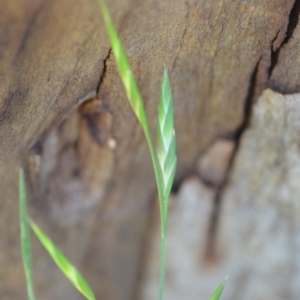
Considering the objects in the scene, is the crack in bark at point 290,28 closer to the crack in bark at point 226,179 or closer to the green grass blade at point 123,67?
the crack in bark at point 226,179

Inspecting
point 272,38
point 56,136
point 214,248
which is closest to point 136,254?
point 214,248

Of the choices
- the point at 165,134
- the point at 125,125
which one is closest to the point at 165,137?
the point at 165,134

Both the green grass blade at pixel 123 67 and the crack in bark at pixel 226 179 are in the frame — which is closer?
the green grass blade at pixel 123 67

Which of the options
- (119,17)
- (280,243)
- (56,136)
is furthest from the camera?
(280,243)

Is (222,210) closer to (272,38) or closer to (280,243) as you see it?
(280,243)

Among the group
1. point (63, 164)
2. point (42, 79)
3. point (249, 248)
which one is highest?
point (42, 79)

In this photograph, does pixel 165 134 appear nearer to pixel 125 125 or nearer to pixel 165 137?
pixel 165 137

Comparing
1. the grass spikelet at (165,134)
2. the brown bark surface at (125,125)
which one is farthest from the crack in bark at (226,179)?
the grass spikelet at (165,134)

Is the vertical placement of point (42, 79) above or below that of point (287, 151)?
above
